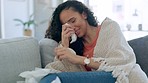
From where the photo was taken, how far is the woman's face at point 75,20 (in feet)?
4.94

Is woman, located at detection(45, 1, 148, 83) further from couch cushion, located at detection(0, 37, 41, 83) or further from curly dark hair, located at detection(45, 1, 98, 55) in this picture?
couch cushion, located at detection(0, 37, 41, 83)

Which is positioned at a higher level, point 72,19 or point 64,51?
point 72,19

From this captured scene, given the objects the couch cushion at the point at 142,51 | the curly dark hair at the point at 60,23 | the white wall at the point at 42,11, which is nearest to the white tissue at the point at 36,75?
the curly dark hair at the point at 60,23

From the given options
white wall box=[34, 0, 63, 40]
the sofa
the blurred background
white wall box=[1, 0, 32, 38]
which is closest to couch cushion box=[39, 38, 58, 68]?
the sofa

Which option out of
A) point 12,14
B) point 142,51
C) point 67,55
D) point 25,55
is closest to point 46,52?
point 25,55

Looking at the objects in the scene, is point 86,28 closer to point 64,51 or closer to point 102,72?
point 64,51

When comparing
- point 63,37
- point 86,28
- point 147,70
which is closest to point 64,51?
point 63,37

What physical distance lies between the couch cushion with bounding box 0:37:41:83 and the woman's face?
0.83 ft

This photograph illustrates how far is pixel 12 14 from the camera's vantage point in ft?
11.5

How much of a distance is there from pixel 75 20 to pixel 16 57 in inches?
16.9

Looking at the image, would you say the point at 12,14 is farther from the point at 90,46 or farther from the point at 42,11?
the point at 90,46

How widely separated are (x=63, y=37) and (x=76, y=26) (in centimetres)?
11

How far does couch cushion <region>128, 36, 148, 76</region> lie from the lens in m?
1.61

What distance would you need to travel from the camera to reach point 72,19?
1.51 meters
